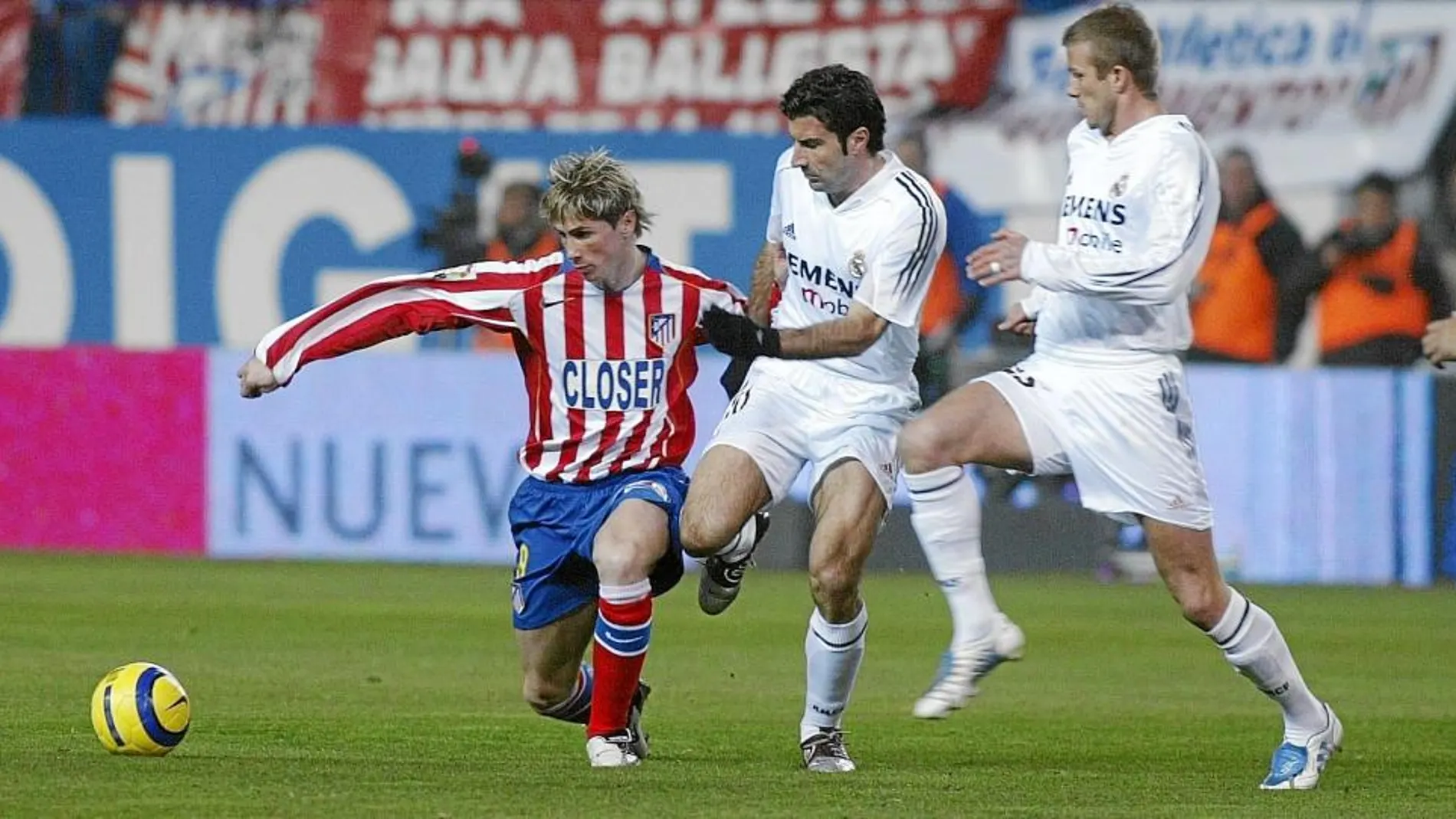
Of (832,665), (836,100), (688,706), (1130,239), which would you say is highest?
(836,100)

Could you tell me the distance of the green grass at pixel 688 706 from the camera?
23.5 feet

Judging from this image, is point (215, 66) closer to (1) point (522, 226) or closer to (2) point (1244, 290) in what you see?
(1) point (522, 226)

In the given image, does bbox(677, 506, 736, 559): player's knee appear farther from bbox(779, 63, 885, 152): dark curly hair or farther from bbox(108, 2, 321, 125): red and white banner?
bbox(108, 2, 321, 125): red and white banner

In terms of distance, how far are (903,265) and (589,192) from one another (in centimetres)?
94

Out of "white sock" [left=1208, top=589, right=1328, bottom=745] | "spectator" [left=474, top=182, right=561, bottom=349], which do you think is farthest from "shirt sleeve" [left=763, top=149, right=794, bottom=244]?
"spectator" [left=474, top=182, right=561, bottom=349]

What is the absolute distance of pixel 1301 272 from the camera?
17.2m

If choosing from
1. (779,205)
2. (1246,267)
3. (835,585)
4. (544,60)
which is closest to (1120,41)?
(779,205)

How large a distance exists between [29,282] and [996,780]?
1253 centimetres

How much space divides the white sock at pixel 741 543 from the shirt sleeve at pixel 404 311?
0.92 meters

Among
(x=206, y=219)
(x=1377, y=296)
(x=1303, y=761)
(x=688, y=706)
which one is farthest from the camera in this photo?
(x=206, y=219)

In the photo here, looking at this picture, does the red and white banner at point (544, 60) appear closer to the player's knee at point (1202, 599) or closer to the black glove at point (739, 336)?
the black glove at point (739, 336)

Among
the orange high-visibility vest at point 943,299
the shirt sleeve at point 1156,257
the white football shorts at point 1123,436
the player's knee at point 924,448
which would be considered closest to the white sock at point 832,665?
the player's knee at point 924,448

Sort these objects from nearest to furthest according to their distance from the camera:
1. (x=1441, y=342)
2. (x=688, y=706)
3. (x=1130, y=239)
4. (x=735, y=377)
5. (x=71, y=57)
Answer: (x=1441, y=342) < (x=1130, y=239) < (x=735, y=377) < (x=688, y=706) < (x=71, y=57)

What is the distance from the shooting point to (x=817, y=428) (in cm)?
819
